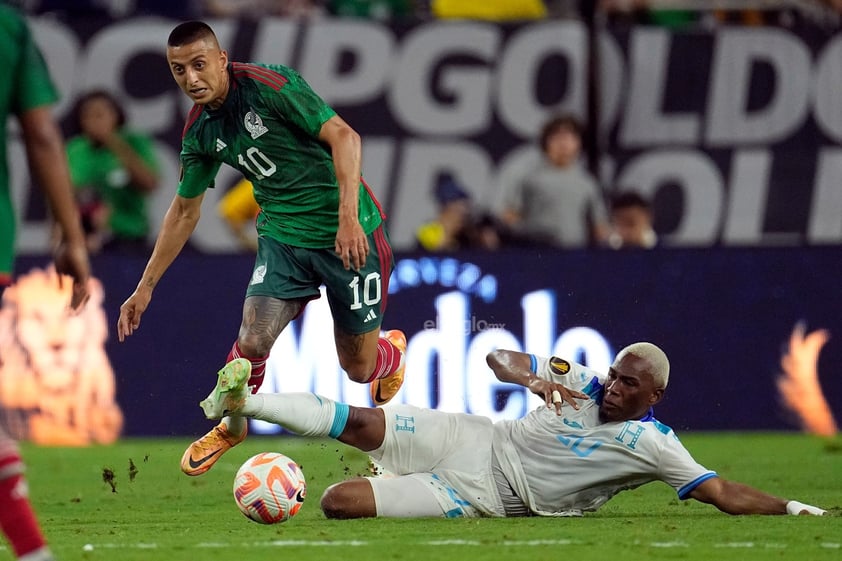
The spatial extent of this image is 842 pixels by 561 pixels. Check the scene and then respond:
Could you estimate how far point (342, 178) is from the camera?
24.1ft

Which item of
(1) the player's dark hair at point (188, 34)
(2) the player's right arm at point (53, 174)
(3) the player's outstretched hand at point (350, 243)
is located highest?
(1) the player's dark hair at point (188, 34)

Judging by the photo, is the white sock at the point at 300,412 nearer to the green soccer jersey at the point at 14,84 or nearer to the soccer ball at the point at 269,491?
the soccer ball at the point at 269,491

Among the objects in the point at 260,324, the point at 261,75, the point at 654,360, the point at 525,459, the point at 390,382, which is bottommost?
the point at 525,459

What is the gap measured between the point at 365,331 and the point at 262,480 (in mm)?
1522

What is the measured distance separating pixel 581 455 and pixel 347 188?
1.65 meters

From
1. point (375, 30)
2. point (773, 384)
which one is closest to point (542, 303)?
point (773, 384)

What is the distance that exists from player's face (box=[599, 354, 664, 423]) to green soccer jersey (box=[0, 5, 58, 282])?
3.06 metres

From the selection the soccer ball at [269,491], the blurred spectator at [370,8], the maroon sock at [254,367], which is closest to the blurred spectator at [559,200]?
the blurred spectator at [370,8]

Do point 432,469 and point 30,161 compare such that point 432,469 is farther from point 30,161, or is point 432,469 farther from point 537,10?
point 537,10

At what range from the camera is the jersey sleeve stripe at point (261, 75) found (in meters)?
7.71

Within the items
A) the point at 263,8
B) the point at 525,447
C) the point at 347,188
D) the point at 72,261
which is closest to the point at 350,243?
the point at 347,188

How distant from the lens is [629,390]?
7.19m

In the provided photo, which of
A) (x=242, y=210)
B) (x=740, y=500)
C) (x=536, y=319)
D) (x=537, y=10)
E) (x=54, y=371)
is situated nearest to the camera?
(x=740, y=500)

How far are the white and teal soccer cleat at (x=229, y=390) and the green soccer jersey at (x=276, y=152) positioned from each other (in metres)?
1.26
